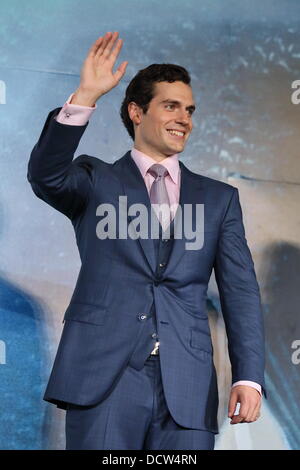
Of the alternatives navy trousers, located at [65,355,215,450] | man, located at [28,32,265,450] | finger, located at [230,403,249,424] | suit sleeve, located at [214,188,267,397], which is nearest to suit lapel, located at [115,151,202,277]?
man, located at [28,32,265,450]

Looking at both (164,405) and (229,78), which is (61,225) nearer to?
(229,78)

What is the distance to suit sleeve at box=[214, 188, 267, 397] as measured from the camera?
2.30m

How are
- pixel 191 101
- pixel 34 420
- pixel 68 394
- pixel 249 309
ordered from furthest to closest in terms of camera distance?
pixel 34 420 < pixel 191 101 < pixel 249 309 < pixel 68 394

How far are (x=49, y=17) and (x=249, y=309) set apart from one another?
1530 millimetres

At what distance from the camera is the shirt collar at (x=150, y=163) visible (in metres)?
2.43

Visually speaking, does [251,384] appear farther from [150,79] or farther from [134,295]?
[150,79]

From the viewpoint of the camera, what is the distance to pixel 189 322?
2.27m

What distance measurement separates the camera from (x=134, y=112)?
2586 mm

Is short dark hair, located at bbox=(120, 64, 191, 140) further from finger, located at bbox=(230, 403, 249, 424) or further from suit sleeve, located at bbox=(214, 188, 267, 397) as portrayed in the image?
finger, located at bbox=(230, 403, 249, 424)

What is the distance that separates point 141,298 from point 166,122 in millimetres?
522

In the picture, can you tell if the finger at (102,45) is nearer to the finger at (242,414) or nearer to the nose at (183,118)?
the nose at (183,118)
